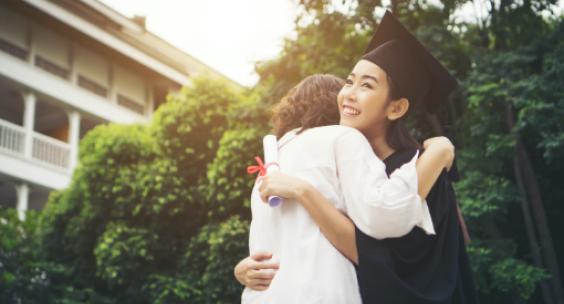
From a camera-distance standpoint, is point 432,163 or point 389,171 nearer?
point 432,163

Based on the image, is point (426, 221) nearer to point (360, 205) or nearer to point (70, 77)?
point (360, 205)

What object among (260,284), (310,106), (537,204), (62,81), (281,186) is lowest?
(260,284)

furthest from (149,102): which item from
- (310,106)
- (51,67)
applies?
(310,106)

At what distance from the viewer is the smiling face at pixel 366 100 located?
3.03m

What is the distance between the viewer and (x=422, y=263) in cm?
278

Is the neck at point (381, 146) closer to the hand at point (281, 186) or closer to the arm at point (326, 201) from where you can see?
the arm at point (326, 201)

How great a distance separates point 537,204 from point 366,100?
385 inches

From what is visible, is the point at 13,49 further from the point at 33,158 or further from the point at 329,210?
the point at 329,210

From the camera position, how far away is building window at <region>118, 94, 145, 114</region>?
25222 mm

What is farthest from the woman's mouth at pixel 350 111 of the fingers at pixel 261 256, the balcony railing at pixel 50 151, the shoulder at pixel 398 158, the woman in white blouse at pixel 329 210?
the balcony railing at pixel 50 151

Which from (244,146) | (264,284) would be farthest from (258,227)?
(244,146)

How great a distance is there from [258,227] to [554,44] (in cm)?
1034

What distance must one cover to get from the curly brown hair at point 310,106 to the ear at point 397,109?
259mm

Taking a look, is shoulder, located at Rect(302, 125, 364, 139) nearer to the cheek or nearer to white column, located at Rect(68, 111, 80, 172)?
the cheek
